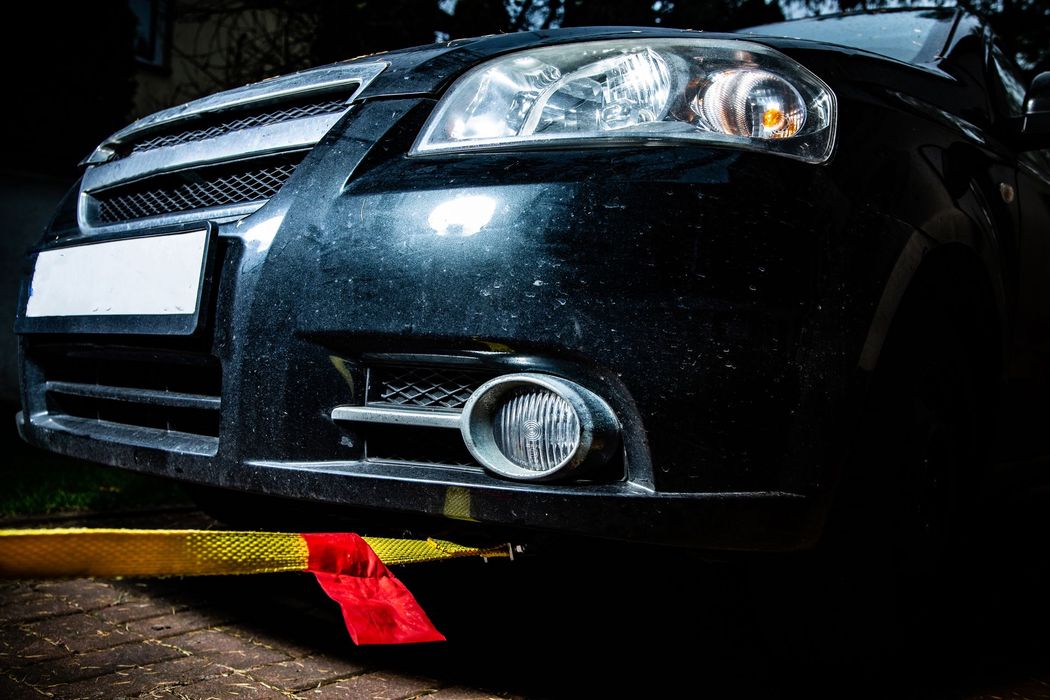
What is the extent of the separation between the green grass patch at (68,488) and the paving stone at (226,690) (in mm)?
1331

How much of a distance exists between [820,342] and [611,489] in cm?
40

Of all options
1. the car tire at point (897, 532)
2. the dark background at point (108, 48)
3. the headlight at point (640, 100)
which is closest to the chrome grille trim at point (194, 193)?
the headlight at point (640, 100)

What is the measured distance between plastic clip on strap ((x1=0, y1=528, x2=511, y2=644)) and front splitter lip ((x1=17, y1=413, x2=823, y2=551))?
111 millimetres

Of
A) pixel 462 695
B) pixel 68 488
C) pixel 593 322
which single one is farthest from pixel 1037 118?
pixel 68 488

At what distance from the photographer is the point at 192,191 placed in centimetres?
220

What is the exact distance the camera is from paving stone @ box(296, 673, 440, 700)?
72.2 inches

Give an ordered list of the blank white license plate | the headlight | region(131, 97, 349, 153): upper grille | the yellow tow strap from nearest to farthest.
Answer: the yellow tow strap → the headlight → the blank white license plate → region(131, 97, 349, 153): upper grille

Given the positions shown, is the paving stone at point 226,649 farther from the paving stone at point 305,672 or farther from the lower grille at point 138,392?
the lower grille at point 138,392

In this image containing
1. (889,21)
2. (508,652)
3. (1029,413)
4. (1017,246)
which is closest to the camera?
(508,652)

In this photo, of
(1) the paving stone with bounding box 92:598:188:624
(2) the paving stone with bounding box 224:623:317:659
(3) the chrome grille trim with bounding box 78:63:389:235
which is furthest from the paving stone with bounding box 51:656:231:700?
(3) the chrome grille trim with bounding box 78:63:389:235

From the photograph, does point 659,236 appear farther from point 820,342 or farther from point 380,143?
point 380,143

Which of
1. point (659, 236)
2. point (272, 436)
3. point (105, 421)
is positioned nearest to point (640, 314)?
point (659, 236)

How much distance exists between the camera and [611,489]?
162 cm

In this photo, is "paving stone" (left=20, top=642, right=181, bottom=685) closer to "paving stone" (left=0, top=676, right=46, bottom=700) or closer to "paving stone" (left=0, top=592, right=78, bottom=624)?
"paving stone" (left=0, top=676, right=46, bottom=700)
